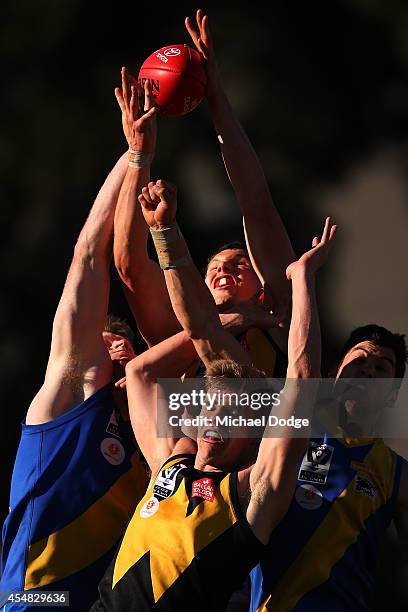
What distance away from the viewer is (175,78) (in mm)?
6188

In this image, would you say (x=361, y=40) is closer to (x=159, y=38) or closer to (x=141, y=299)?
(x=159, y=38)

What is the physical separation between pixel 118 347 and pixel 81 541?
98 centimetres

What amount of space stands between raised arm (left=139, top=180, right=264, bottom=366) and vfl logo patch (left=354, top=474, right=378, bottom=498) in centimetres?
67

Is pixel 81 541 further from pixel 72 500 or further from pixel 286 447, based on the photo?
pixel 286 447

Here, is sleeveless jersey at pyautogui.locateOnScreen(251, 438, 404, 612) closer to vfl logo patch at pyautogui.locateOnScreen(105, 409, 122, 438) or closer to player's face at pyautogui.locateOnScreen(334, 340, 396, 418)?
player's face at pyautogui.locateOnScreen(334, 340, 396, 418)

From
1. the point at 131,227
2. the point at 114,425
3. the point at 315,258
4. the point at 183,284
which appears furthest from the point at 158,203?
the point at 114,425

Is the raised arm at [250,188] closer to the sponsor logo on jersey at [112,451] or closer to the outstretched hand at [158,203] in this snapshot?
the outstretched hand at [158,203]

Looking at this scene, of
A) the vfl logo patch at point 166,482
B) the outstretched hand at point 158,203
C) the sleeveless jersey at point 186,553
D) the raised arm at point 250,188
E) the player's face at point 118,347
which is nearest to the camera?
the sleeveless jersey at point 186,553

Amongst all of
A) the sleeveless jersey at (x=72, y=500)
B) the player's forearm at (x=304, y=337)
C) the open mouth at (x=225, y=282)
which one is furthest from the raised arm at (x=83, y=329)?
the player's forearm at (x=304, y=337)

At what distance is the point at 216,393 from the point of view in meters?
5.56

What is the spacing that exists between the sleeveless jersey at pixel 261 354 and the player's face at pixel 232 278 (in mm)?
166

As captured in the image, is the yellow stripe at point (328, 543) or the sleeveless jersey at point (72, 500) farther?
the sleeveless jersey at point (72, 500)

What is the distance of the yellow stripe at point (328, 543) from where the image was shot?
5.64m

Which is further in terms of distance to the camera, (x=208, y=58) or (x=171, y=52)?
(x=208, y=58)
